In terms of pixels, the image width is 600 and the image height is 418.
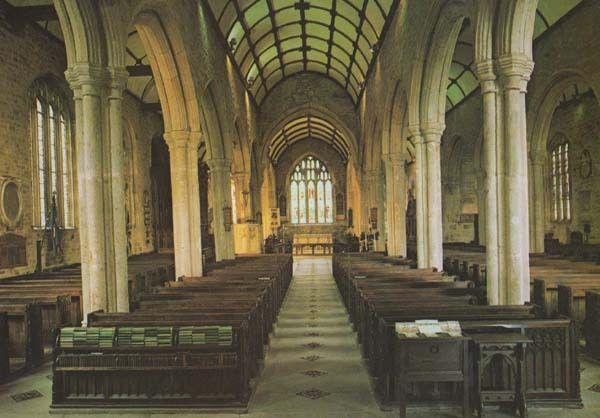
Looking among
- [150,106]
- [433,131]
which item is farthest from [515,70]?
[150,106]

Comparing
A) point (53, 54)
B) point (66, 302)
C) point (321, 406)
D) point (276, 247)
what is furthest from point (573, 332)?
point (276, 247)

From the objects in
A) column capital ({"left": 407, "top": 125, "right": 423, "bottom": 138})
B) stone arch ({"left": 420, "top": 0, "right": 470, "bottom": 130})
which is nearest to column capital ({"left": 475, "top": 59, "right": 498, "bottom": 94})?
stone arch ({"left": 420, "top": 0, "right": 470, "bottom": 130})

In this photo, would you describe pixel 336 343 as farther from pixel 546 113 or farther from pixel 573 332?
pixel 546 113

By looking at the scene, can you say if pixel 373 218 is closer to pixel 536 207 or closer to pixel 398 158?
pixel 398 158

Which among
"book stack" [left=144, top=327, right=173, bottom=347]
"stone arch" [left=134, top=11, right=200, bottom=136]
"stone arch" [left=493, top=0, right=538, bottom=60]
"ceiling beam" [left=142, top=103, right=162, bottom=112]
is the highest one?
"ceiling beam" [left=142, top=103, right=162, bottom=112]

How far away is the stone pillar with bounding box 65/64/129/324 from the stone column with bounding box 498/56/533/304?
5782mm

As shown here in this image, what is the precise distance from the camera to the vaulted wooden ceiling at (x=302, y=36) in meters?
17.1

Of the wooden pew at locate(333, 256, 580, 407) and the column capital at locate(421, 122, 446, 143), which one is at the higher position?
the column capital at locate(421, 122, 446, 143)

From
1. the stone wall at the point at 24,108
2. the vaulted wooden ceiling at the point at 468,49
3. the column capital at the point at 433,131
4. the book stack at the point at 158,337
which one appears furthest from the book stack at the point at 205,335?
the stone wall at the point at 24,108

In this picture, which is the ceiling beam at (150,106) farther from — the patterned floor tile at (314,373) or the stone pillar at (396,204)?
the patterned floor tile at (314,373)

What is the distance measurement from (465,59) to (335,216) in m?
23.0

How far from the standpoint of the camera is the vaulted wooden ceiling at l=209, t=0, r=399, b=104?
17078 mm

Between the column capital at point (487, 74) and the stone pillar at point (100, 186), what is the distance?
5.44 meters

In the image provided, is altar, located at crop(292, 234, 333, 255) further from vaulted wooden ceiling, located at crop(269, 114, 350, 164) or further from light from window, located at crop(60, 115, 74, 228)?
light from window, located at crop(60, 115, 74, 228)
